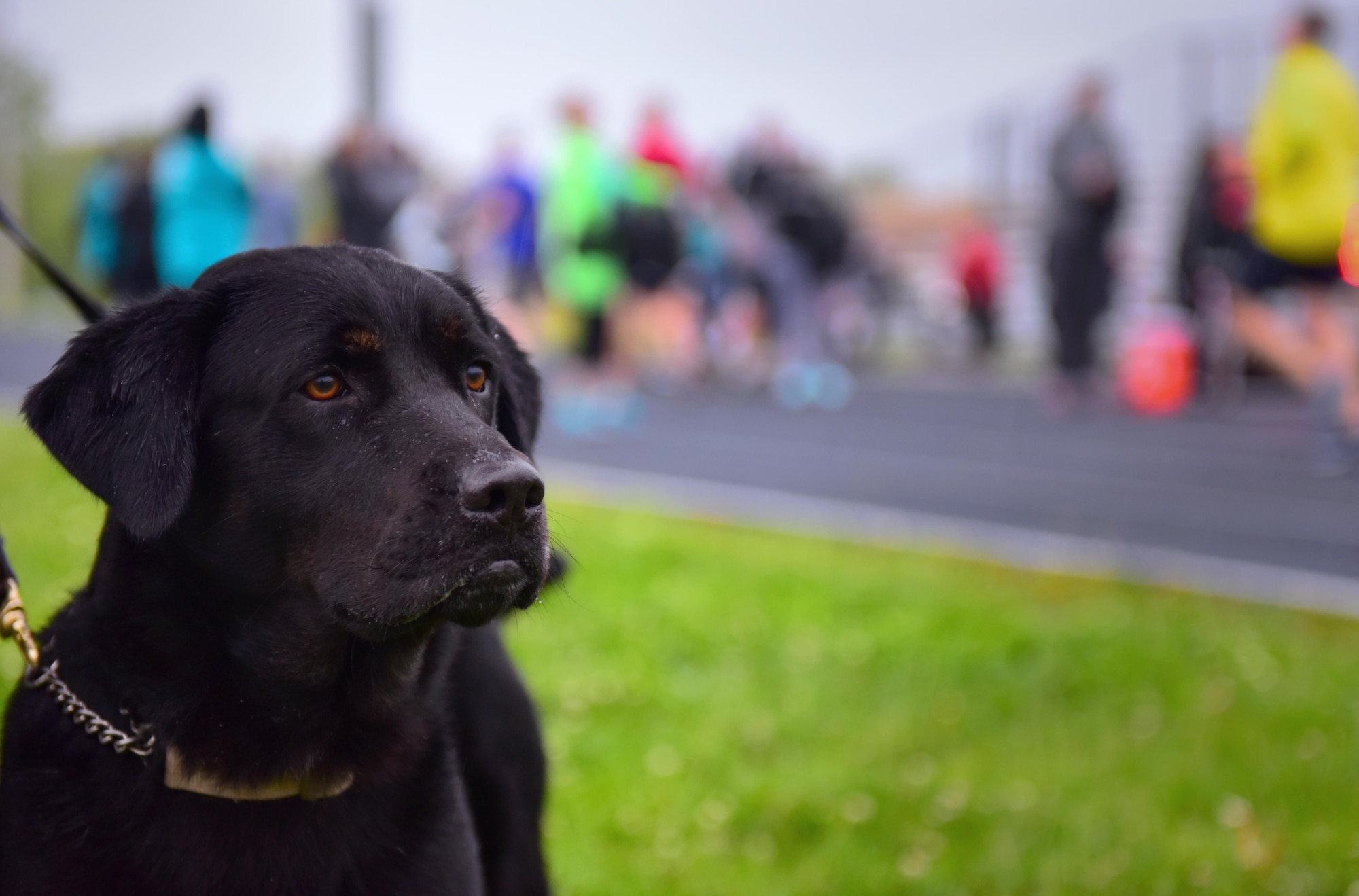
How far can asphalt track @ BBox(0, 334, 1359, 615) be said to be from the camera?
7180mm

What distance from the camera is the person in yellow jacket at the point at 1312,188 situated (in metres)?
9.47

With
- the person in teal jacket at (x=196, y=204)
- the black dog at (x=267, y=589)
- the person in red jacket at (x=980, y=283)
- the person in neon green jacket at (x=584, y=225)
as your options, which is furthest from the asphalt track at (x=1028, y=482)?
the person in red jacket at (x=980, y=283)

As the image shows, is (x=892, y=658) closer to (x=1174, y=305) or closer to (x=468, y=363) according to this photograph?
(x=468, y=363)

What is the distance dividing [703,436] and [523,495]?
10567 mm

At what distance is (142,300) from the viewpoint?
7.66 ft

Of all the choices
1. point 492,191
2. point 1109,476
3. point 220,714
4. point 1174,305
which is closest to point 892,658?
point 220,714

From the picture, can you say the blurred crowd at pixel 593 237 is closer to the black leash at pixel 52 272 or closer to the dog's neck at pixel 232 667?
the black leash at pixel 52 272

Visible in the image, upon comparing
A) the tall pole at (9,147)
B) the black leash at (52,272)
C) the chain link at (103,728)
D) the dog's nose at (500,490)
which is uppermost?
the black leash at (52,272)

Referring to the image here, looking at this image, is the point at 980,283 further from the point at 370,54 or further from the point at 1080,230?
the point at 370,54

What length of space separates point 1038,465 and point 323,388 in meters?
9.06

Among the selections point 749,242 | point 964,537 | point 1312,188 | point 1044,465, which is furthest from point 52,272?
point 749,242

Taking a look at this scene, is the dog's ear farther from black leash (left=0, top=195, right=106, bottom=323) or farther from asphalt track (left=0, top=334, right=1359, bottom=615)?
asphalt track (left=0, top=334, right=1359, bottom=615)

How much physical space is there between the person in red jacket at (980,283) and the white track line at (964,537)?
1203 centimetres

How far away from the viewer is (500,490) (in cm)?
211
